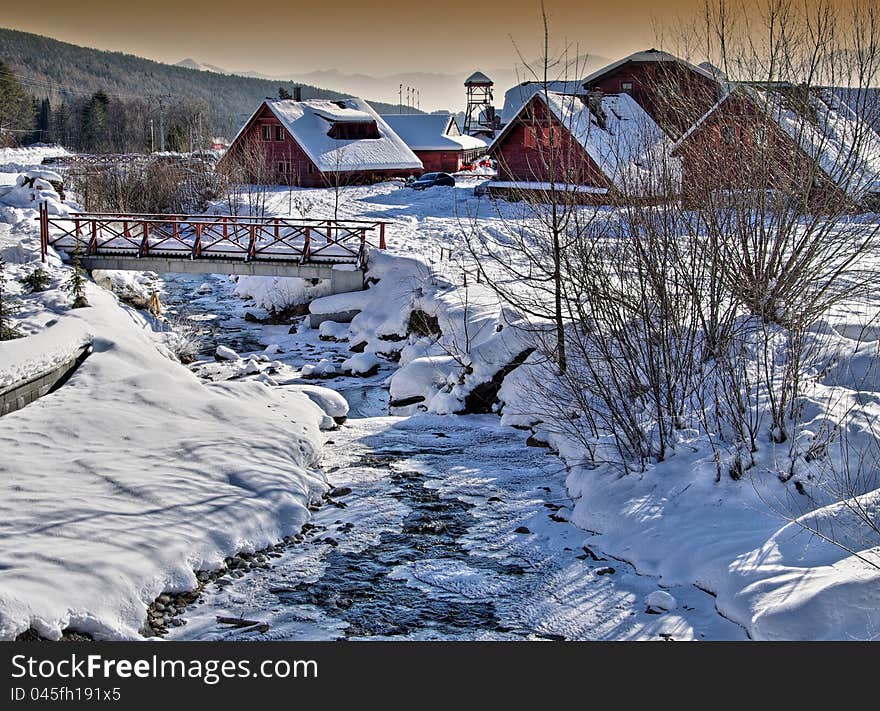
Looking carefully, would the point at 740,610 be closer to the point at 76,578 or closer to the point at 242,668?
the point at 242,668

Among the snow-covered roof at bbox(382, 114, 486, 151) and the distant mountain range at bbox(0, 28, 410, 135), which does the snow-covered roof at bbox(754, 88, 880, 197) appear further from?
the distant mountain range at bbox(0, 28, 410, 135)

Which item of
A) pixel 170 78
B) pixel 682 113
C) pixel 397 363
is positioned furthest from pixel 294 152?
pixel 170 78

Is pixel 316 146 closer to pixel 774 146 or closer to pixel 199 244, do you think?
pixel 199 244

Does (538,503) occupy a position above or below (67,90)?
below

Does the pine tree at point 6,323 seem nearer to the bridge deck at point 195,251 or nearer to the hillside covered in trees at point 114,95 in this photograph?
the bridge deck at point 195,251

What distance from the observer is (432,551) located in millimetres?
10461

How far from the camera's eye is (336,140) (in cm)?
4653

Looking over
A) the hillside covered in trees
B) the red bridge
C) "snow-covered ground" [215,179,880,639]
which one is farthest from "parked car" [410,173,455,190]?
"snow-covered ground" [215,179,880,639]

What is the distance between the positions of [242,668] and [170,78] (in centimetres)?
14615

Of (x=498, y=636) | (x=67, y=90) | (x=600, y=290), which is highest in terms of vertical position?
(x=67, y=90)

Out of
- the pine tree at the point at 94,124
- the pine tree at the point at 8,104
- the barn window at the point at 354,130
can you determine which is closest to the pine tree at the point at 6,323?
the barn window at the point at 354,130

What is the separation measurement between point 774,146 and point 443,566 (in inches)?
281

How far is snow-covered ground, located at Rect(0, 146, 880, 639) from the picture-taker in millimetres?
8453

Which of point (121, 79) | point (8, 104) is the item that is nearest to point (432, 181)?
point (8, 104)
